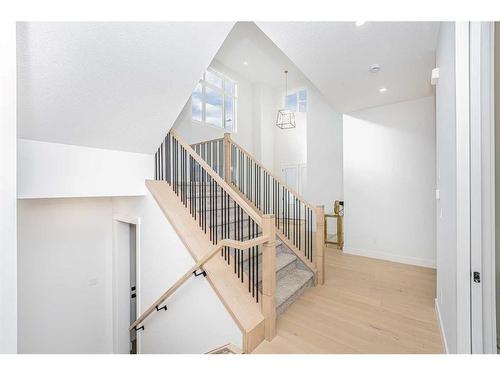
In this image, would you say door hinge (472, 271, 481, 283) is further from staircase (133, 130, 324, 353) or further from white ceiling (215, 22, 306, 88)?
white ceiling (215, 22, 306, 88)

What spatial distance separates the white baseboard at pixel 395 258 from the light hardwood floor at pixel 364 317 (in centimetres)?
→ 25

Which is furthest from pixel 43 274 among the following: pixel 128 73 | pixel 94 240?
pixel 128 73

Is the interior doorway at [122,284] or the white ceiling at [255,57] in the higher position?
the white ceiling at [255,57]

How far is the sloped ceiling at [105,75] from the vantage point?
4.82 feet

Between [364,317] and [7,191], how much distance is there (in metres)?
3.00

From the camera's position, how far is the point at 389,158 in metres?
3.98

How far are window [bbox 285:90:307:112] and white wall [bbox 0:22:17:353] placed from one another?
6300 millimetres

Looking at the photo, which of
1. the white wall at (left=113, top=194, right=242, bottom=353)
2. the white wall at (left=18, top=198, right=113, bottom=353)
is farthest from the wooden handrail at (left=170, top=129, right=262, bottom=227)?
the white wall at (left=18, top=198, right=113, bottom=353)

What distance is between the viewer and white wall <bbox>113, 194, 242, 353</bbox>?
2.10 m

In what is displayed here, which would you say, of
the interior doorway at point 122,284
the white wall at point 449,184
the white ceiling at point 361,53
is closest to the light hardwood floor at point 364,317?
the white wall at point 449,184

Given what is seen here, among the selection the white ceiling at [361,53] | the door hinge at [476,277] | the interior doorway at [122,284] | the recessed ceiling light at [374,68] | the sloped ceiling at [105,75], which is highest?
the white ceiling at [361,53]

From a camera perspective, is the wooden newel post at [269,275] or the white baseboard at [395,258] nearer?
the wooden newel post at [269,275]

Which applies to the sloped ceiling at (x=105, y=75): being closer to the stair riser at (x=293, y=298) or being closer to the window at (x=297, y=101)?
the stair riser at (x=293, y=298)
